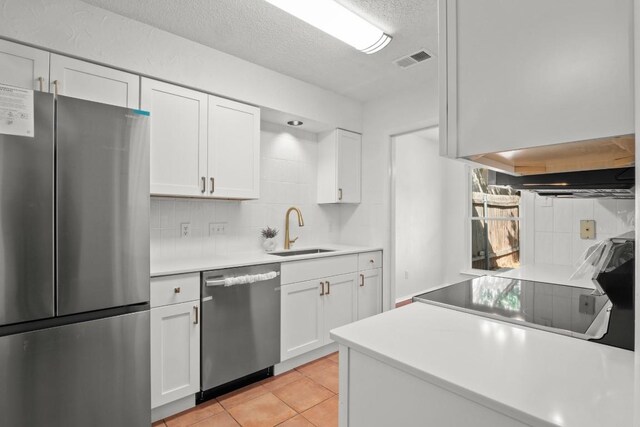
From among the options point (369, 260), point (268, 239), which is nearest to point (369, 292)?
point (369, 260)

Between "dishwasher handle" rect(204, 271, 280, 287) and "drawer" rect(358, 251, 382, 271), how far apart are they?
3.23 ft

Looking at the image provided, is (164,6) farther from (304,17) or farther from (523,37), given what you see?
(523,37)

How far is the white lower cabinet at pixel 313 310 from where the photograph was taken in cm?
252

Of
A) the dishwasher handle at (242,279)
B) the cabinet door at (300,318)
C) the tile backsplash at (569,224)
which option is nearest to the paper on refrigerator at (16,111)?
the dishwasher handle at (242,279)

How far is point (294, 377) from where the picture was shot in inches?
97.2

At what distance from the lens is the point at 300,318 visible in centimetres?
261

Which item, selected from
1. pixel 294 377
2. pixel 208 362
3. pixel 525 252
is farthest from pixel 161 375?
pixel 525 252

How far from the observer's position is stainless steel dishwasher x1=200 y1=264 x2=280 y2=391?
6.79 ft

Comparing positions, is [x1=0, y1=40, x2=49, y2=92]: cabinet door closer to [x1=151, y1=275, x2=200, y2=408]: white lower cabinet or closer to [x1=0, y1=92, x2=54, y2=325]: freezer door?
[x1=0, y1=92, x2=54, y2=325]: freezer door

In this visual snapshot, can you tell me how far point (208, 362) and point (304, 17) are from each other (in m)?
2.21

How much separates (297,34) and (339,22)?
0.37m

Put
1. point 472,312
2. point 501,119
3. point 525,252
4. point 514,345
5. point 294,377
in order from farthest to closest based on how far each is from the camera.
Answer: point 525,252, point 294,377, point 472,312, point 514,345, point 501,119

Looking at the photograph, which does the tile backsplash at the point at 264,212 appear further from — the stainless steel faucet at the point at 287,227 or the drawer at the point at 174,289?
the drawer at the point at 174,289

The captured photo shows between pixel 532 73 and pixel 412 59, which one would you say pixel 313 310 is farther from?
pixel 532 73
